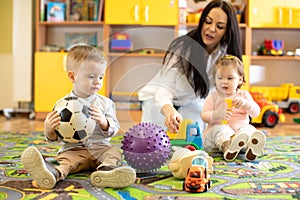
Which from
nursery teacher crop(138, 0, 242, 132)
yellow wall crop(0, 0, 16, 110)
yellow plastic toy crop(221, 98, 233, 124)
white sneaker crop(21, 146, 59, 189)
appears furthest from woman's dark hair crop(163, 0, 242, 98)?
yellow wall crop(0, 0, 16, 110)

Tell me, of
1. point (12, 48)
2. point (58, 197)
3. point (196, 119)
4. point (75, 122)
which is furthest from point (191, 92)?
point (12, 48)

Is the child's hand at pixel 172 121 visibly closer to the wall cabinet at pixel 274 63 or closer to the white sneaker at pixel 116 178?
the white sneaker at pixel 116 178

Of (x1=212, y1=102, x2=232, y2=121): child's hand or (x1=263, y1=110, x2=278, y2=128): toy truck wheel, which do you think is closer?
(x1=212, y1=102, x2=232, y2=121): child's hand

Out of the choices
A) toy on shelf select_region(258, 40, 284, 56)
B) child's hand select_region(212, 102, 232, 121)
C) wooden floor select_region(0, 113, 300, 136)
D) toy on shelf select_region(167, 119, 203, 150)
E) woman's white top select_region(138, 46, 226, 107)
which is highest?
toy on shelf select_region(258, 40, 284, 56)

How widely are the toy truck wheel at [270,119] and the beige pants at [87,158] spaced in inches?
71.9

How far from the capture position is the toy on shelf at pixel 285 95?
124 inches

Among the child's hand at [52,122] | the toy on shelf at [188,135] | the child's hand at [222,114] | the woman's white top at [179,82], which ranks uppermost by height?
the woman's white top at [179,82]

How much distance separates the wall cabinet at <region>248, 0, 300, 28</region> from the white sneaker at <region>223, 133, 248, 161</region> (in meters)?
1.79

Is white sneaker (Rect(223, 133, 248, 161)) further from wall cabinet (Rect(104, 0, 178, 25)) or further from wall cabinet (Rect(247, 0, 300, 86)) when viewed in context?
wall cabinet (Rect(247, 0, 300, 86))

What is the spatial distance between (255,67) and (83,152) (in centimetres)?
234

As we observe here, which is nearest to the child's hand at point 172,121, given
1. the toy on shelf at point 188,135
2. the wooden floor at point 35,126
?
the toy on shelf at point 188,135

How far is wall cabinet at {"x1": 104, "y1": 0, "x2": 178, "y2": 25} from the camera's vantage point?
10.3 ft

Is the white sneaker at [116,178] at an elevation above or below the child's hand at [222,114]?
below

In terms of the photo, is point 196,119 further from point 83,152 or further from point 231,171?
point 83,152
